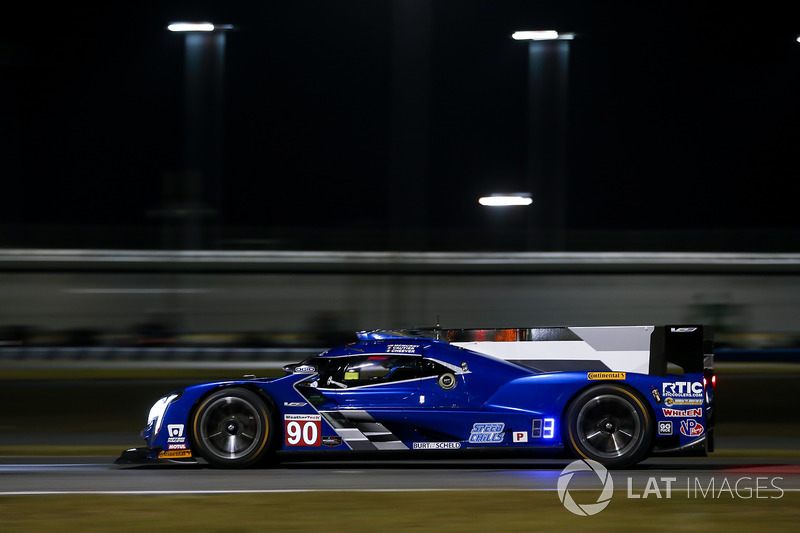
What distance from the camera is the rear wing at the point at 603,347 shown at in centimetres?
822

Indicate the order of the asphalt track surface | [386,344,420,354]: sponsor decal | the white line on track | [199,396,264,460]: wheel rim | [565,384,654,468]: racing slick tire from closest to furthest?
the white line on track → the asphalt track surface → [565,384,654,468]: racing slick tire → [199,396,264,460]: wheel rim → [386,344,420,354]: sponsor decal

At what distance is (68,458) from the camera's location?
9695 mm

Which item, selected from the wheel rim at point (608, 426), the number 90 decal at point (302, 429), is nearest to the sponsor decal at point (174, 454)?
the number 90 decal at point (302, 429)

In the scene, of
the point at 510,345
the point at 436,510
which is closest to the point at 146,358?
the point at 510,345

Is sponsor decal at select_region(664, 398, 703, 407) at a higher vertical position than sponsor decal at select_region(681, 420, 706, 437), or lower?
higher

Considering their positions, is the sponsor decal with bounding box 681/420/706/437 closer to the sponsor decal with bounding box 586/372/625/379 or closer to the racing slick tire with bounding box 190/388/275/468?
the sponsor decal with bounding box 586/372/625/379

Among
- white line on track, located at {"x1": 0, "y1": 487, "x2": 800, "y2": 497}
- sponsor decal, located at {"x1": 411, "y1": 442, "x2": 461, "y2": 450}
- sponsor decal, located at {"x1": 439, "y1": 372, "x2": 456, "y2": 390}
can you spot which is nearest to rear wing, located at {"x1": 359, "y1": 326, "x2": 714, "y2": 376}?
sponsor decal, located at {"x1": 439, "y1": 372, "x2": 456, "y2": 390}

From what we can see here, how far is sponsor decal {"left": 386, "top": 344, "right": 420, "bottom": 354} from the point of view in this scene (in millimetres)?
8430

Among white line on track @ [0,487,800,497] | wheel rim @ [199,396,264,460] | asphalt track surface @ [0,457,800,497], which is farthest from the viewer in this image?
wheel rim @ [199,396,264,460]

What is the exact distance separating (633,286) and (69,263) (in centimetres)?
2097

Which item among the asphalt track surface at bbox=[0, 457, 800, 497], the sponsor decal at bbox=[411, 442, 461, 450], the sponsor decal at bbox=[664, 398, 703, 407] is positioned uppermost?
the sponsor decal at bbox=[664, 398, 703, 407]

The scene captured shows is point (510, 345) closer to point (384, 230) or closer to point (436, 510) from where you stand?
point (436, 510)

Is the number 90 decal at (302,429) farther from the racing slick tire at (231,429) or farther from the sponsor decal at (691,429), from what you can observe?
the sponsor decal at (691,429)

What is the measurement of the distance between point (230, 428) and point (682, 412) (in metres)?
3.87
